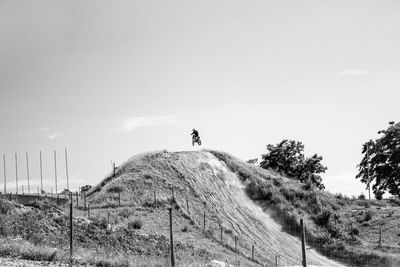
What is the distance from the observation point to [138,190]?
4662 centimetres

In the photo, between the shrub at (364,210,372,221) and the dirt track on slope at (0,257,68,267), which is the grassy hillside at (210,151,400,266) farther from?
the dirt track on slope at (0,257,68,267)

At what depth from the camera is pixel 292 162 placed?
7425 cm

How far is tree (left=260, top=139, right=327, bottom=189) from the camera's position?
→ 2857 inches

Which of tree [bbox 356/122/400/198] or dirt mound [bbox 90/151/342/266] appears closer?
dirt mound [bbox 90/151/342/266]

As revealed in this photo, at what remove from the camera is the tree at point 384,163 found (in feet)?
206

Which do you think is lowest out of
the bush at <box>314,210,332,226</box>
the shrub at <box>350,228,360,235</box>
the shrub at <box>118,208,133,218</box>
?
the shrub at <box>350,228,360,235</box>

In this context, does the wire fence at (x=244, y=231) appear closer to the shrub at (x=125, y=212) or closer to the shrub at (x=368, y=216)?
the shrub at (x=368, y=216)

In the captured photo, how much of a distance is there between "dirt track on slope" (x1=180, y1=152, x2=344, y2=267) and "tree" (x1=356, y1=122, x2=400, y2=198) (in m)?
20.1

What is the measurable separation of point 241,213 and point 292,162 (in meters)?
28.7

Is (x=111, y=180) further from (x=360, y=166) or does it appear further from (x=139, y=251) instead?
(x=360, y=166)

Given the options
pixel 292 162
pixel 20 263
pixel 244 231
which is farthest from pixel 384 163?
pixel 20 263

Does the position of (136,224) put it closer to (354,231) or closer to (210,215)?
(210,215)

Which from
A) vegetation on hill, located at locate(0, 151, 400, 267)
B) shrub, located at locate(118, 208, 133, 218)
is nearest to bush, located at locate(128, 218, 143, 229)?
vegetation on hill, located at locate(0, 151, 400, 267)

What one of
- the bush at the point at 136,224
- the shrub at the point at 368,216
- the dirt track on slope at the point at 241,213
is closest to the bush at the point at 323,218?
the shrub at the point at 368,216
